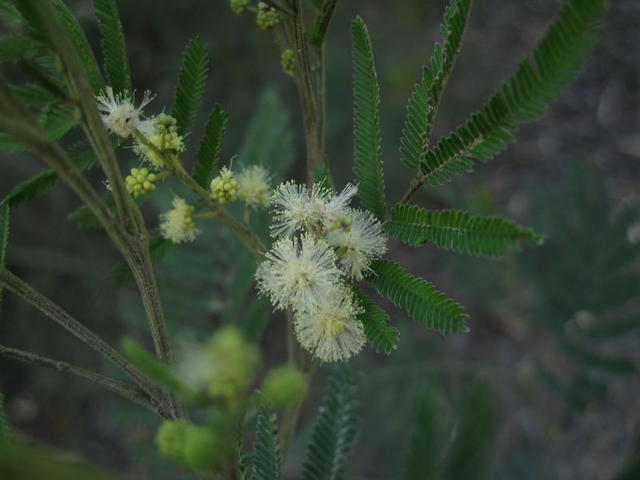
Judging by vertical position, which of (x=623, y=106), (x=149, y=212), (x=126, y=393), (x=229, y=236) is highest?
(x=623, y=106)

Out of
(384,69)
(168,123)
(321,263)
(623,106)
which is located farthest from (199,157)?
(623,106)

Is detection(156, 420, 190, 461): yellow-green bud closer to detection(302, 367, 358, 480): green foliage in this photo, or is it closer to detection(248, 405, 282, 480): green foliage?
detection(248, 405, 282, 480): green foliage

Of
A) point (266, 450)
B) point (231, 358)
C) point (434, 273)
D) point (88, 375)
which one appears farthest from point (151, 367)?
point (434, 273)

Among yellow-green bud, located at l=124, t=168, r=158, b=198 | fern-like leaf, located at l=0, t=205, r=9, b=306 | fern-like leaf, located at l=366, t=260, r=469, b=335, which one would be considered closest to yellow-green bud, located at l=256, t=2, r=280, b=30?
yellow-green bud, located at l=124, t=168, r=158, b=198

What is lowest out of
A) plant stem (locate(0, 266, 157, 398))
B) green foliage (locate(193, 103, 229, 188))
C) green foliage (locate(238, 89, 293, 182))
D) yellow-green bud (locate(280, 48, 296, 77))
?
plant stem (locate(0, 266, 157, 398))

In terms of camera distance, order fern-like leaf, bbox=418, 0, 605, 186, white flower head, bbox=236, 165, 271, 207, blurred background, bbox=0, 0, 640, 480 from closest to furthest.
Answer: fern-like leaf, bbox=418, 0, 605, 186
white flower head, bbox=236, 165, 271, 207
blurred background, bbox=0, 0, 640, 480

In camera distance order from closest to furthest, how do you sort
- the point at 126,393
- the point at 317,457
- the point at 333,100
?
the point at 126,393
the point at 317,457
the point at 333,100

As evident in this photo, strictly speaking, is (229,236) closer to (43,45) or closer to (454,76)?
(43,45)
